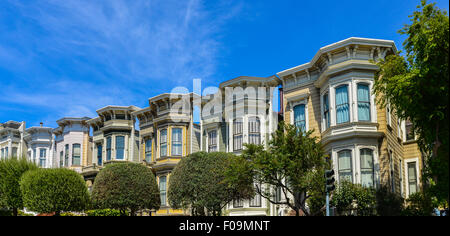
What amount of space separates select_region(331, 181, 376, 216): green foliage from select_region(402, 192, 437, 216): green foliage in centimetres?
176

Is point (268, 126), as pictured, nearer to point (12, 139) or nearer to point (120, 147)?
point (120, 147)

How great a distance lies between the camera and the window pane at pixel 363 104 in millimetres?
25828

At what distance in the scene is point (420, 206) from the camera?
923 inches

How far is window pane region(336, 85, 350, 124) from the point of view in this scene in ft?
85.3

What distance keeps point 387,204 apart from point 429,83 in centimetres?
1180

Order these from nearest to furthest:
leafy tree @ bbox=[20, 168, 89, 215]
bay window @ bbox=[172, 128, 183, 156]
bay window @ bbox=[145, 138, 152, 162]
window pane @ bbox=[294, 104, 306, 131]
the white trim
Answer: the white trim → window pane @ bbox=[294, 104, 306, 131] → leafy tree @ bbox=[20, 168, 89, 215] → bay window @ bbox=[172, 128, 183, 156] → bay window @ bbox=[145, 138, 152, 162]

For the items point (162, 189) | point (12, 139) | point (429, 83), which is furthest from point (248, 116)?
point (12, 139)

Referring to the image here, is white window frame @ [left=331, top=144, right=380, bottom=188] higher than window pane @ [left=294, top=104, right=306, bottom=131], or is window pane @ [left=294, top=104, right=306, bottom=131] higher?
window pane @ [left=294, top=104, right=306, bottom=131]

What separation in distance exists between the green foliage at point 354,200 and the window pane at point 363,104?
13.1ft

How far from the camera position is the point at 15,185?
123 feet

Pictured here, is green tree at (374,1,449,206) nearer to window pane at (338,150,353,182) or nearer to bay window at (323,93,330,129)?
window pane at (338,150,353,182)

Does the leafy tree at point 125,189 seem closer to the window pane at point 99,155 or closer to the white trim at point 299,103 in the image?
the window pane at point 99,155

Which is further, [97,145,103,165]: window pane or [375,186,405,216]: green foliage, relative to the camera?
A: [97,145,103,165]: window pane

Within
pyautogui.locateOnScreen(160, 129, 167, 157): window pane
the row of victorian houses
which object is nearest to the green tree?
the row of victorian houses
